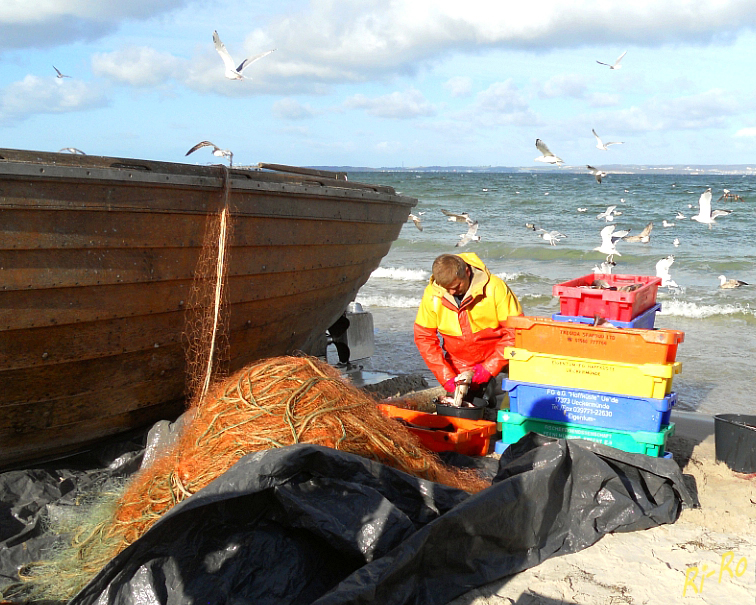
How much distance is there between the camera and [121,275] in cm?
359

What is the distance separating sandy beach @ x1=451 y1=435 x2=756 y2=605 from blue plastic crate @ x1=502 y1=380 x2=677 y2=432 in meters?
0.52

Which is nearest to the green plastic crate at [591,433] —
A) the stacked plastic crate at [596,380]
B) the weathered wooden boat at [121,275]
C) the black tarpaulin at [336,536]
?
the stacked plastic crate at [596,380]

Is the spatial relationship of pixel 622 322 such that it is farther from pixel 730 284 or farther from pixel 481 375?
pixel 730 284

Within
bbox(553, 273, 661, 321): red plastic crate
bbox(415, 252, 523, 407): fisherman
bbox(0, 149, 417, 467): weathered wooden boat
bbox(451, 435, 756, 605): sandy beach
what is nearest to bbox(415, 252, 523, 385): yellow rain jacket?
bbox(415, 252, 523, 407): fisherman

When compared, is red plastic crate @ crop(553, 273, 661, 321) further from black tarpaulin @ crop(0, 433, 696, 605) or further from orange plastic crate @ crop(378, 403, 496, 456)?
black tarpaulin @ crop(0, 433, 696, 605)

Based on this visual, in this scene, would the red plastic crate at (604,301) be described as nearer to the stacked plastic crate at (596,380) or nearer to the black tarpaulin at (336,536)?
the stacked plastic crate at (596,380)

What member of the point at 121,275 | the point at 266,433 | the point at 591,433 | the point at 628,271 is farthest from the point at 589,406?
the point at 628,271

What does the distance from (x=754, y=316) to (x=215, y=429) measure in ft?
28.9

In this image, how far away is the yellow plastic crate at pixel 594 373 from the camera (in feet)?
12.1

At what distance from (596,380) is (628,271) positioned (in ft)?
37.8

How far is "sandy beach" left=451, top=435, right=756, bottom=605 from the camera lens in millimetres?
2609

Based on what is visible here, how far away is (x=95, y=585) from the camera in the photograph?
6.96 ft

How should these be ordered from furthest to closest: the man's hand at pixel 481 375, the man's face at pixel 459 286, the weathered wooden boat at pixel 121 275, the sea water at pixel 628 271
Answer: the sea water at pixel 628 271, the man's hand at pixel 481 375, the man's face at pixel 459 286, the weathered wooden boat at pixel 121 275

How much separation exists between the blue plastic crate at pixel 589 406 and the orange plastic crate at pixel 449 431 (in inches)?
9.0
